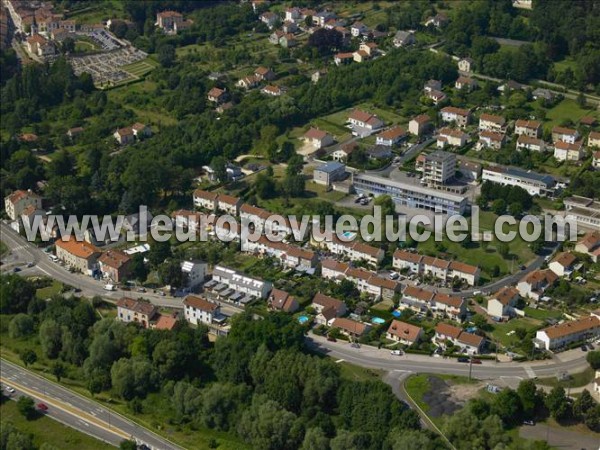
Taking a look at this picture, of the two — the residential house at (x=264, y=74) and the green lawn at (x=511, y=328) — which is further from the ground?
the residential house at (x=264, y=74)

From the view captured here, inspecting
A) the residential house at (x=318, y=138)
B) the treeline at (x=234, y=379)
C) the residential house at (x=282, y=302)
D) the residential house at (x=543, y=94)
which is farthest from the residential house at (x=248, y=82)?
the treeline at (x=234, y=379)

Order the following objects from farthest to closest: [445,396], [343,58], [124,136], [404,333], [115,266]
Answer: [343,58]
[124,136]
[115,266]
[404,333]
[445,396]

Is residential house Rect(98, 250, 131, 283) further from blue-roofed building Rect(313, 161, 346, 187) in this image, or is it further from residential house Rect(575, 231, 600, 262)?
residential house Rect(575, 231, 600, 262)

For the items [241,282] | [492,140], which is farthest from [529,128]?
[241,282]

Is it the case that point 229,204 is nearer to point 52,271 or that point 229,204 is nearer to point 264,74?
point 52,271

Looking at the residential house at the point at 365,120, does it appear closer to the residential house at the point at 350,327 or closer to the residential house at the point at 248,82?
the residential house at the point at 248,82

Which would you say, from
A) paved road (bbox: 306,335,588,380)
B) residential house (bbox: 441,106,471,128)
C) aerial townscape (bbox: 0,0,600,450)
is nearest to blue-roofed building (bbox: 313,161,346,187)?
aerial townscape (bbox: 0,0,600,450)

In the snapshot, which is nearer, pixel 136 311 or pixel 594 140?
pixel 136 311
